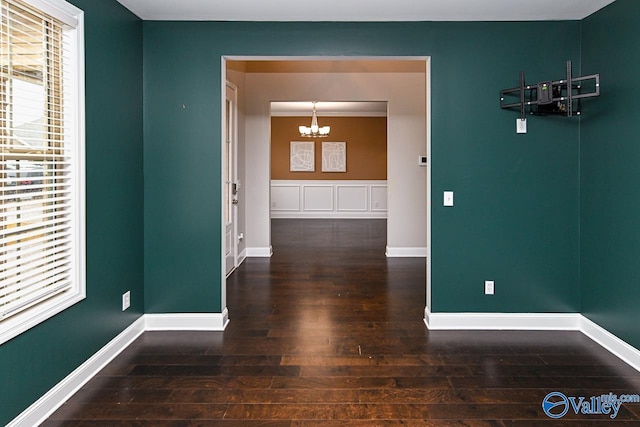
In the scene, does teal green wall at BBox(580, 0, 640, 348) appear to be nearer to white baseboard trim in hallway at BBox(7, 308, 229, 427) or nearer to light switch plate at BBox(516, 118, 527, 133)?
light switch plate at BBox(516, 118, 527, 133)

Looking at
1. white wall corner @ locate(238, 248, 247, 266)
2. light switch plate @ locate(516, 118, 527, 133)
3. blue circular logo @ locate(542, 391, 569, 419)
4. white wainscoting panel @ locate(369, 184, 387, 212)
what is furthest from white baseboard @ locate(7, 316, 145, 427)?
white wainscoting panel @ locate(369, 184, 387, 212)

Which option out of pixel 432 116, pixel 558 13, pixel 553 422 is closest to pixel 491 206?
pixel 432 116

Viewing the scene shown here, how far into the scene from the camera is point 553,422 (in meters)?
2.36

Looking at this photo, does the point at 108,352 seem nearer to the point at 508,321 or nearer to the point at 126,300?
the point at 126,300

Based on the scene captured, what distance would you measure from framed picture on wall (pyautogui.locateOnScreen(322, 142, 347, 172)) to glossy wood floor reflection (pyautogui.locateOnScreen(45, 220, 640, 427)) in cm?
803

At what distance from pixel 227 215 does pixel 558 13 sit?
3933mm

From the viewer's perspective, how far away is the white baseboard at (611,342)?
3.06 meters

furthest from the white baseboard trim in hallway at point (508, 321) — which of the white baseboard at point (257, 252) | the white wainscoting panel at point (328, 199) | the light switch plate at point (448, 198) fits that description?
the white wainscoting panel at point (328, 199)

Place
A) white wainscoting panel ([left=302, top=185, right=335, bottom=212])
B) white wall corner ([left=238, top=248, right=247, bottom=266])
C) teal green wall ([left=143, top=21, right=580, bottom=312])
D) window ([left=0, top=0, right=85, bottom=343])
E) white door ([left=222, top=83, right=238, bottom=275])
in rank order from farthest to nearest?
white wainscoting panel ([left=302, top=185, right=335, bottom=212]) < white wall corner ([left=238, top=248, right=247, bottom=266]) < white door ([left=222, top=83, right=238, bottom=275]) < teal green wall ([left=143, top=21, right=580, bottom=312]) < window ([left=0, top=0, right=85, bottom=343])

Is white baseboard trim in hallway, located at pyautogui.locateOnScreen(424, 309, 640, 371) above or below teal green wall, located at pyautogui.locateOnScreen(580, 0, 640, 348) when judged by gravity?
below

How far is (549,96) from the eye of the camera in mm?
3393

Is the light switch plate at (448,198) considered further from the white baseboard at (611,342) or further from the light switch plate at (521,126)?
the white baseboard at (611,342)

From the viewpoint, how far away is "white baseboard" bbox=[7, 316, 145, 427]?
2303 mm

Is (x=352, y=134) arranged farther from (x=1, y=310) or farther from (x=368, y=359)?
(x=1, y=310)
